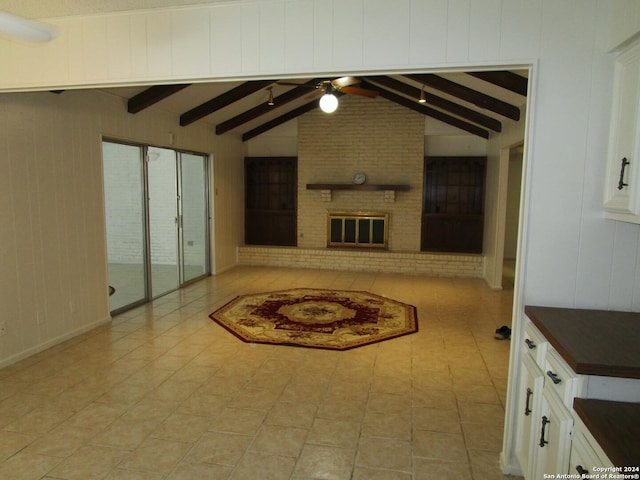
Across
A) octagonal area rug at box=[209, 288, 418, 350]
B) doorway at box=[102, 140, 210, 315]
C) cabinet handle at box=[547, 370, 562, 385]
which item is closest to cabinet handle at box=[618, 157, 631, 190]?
cabinet handle at box=[547, 370, 562, 385]

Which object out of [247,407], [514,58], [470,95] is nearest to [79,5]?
[514,58]

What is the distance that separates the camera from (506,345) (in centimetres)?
423

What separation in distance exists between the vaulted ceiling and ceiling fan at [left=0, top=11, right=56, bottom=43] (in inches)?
86.8

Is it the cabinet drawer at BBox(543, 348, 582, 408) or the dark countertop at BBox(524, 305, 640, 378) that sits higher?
the dark countertop at BBox(524, 305, 640, 378)

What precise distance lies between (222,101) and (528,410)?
5.22 metres

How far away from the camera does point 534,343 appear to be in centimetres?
205

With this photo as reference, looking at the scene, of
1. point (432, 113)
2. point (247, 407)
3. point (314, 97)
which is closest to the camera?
point (247, 407)

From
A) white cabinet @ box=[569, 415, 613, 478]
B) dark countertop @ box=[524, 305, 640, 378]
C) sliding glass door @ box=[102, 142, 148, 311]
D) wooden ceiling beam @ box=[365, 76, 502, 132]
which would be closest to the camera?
white cabinet @ box=[569, 415, 613, 478]

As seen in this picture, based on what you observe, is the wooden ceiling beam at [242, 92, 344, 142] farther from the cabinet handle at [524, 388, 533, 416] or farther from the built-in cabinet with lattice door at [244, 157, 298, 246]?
the cabinet handle at [524, 388, 533, 416]

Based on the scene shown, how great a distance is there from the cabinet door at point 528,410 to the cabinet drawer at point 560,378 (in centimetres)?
10

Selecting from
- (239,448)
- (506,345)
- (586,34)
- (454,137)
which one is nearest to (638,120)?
(586,34)

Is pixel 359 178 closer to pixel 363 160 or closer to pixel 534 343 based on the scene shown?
pixel 363 160

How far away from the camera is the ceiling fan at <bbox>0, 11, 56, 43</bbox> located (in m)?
1.49

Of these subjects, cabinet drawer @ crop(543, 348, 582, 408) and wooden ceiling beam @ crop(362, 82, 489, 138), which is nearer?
cabinet drawer @ crop(543, 348, 582, 408)
